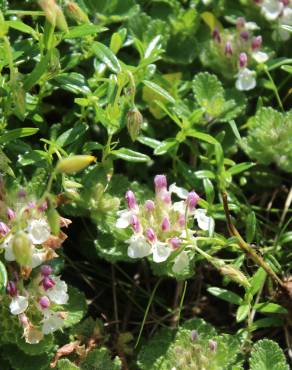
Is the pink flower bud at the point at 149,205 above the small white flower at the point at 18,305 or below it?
above

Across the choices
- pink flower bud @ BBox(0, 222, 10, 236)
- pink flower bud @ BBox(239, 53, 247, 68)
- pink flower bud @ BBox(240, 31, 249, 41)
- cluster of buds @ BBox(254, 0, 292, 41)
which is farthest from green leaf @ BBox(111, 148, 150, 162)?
cluster of buds @ BBox(254, 0, 292, 41)

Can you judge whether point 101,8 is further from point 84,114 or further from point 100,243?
point 100,243

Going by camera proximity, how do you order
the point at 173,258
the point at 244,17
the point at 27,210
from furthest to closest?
1. the point at 244,17
2. the point at 173,258
3. the point at 27,210

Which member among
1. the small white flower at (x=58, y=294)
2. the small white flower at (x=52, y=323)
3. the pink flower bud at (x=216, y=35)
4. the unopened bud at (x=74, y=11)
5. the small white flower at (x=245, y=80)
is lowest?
the small white flower at (x=52, y=323)

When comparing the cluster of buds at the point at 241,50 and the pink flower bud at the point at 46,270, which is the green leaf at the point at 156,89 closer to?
the cluster of buds at the point at 241,50

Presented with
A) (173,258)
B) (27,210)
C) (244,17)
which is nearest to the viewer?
(27,210)

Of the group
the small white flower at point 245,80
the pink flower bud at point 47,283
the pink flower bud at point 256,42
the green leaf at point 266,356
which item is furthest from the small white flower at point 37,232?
the pink flower bud at point 256,42

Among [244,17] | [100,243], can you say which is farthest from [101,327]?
[244,17]
